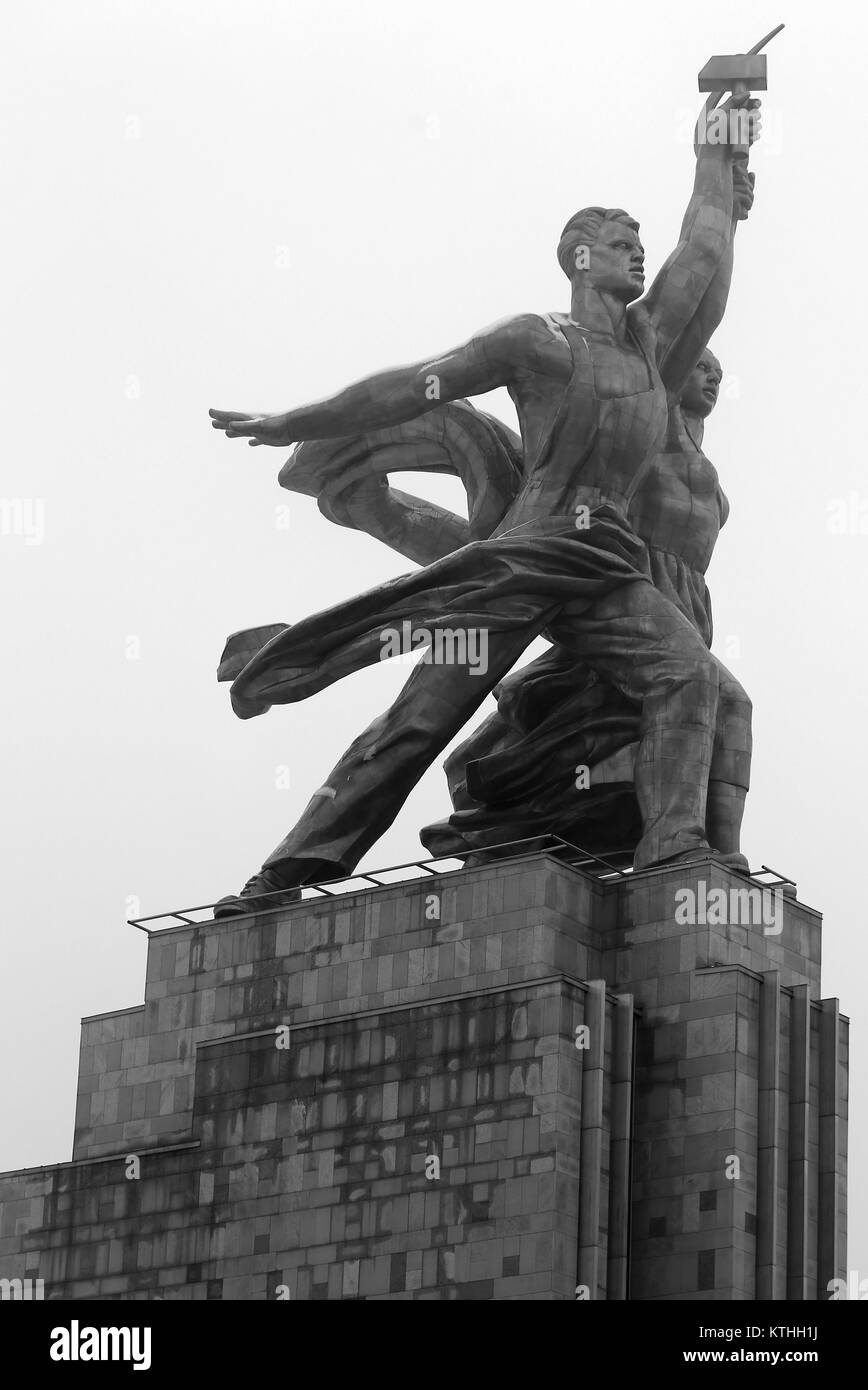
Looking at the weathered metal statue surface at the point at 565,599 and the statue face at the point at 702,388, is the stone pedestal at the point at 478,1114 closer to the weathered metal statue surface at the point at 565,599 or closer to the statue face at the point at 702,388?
the weathered metal statue surface at the point at 565,599

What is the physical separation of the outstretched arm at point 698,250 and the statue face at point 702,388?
112 cm

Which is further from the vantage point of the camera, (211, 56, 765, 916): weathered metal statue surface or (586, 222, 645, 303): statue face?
(586, 222, 645, 303): statue face

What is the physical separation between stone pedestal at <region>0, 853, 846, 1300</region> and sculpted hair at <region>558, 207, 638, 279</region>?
28.6 ft

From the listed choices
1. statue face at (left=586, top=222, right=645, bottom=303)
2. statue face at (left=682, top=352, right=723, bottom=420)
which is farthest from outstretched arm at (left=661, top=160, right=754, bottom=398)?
statue face at (left=586, top=222, right=645, bottom=303)

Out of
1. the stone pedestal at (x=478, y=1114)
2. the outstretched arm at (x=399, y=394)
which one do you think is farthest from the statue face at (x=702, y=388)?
the stone pedestal at (x=478, y=1114)

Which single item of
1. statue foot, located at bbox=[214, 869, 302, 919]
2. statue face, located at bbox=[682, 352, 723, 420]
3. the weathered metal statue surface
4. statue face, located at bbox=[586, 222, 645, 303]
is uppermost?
statue face, located at bbox=[586, 222, 645, 303]

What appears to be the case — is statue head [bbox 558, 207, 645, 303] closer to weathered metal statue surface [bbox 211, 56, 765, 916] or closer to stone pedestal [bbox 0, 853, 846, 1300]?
weathered metal statue surface [bbox 211, 56, 765, 916]

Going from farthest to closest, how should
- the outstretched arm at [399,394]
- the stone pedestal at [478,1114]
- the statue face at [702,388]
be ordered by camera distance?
the statue face at [702,388] < the outstretched arm at [399,394] < the stone pedestal at [478,1114]

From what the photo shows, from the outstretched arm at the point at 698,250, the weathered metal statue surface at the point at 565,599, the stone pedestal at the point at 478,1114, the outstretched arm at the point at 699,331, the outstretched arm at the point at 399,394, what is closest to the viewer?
the stone pedestal at the point at 478,1114

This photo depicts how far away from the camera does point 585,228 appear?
4356cm

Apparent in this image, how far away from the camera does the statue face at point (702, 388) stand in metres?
44.8

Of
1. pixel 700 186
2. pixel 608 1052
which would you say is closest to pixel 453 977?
pixel 608 1052

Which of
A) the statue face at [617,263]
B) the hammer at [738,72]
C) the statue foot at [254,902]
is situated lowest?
the statue foot at [254,902]

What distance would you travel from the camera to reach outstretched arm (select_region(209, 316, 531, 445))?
4266 centimetres
